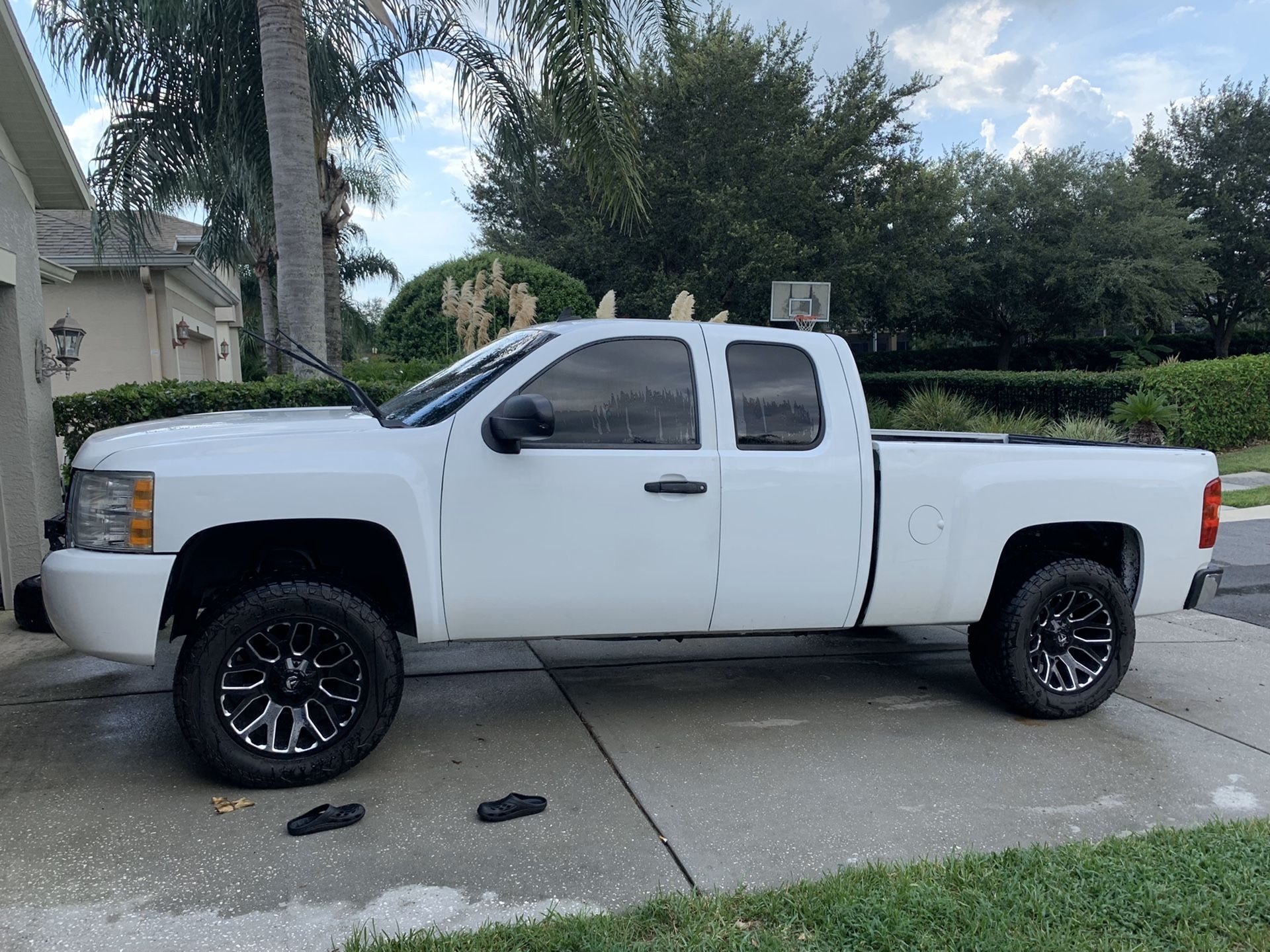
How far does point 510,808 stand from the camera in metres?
3.92

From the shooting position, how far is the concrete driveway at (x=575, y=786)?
331cm

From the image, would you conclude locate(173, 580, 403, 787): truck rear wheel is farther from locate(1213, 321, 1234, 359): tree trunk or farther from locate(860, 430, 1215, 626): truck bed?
locate(1213, 321, 1234, 359): tree trunk

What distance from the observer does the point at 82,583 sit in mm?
Answer: 3918

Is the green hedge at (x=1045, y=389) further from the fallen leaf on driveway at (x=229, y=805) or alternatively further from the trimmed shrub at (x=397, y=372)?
the fallen leaf on driveway at (x=229, y=805)

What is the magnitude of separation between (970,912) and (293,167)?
8033mm

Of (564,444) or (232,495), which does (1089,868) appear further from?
(232,495)

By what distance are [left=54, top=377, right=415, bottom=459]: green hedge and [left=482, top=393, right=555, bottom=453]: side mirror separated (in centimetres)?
379

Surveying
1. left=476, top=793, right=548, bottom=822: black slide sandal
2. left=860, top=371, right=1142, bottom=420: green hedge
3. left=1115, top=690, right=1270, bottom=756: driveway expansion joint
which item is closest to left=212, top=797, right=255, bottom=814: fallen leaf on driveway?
left=476, top=793, right=548, bottom=822: black slide sandal

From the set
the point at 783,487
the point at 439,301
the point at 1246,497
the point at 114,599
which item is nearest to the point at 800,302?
the point at 439,301

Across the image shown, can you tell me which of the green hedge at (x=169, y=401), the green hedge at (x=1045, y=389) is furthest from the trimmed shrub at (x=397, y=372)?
the green hedge at (x=1045, y=389)

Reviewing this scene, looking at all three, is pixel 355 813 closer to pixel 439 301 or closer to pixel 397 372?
pixel 397 372

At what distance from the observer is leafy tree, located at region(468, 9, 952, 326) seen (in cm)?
2336

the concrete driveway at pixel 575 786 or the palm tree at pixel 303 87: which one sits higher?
the palm tree at pixel 303 87

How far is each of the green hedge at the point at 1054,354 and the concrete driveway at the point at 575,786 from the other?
2879 centimetres
